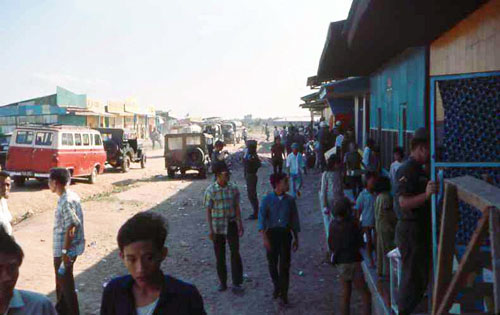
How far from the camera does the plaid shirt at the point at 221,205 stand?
264 inches

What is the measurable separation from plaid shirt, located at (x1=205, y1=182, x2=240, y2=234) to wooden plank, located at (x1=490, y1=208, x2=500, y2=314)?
4.54 m

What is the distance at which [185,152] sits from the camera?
21266 millimetres

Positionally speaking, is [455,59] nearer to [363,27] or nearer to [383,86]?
[363,27]

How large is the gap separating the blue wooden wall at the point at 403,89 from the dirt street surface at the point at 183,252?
273cm

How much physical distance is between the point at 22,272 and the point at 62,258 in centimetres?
334

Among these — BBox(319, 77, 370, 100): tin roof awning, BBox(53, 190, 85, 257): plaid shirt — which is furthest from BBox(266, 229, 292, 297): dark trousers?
BBox(319, 77, 370, 100): tin roof awning

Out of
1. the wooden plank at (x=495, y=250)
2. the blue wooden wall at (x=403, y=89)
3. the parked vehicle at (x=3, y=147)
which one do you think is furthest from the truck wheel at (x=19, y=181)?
the wooden plank at (x=495, y=250)

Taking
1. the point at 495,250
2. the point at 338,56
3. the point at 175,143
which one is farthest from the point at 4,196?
the point at 175,143

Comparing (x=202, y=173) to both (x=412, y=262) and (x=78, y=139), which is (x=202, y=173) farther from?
(x=412, y=262)

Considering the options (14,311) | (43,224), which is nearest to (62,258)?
(14,311)

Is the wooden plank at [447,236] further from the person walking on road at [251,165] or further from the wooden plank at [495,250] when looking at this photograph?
the person walking on road at [251,165]

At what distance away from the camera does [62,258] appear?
525 cm

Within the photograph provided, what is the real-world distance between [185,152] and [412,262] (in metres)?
17.3

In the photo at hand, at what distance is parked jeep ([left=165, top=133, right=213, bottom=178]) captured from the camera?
21.2 m
